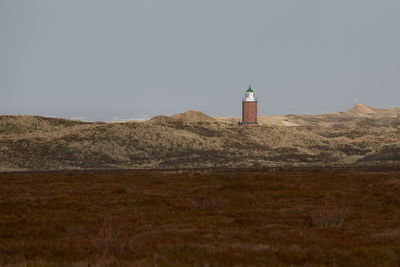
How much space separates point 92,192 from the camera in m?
34.0

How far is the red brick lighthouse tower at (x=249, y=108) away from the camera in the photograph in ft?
431

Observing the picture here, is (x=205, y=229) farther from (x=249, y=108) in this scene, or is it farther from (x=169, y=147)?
(x=249, y=108)

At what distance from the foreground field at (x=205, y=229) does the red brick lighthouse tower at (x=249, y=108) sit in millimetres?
98495

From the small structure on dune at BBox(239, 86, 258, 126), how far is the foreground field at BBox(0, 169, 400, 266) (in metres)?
98.5

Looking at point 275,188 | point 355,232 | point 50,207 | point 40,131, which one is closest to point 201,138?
point 40,131

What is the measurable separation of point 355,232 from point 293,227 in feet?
8.28

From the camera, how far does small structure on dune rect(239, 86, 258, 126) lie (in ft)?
431

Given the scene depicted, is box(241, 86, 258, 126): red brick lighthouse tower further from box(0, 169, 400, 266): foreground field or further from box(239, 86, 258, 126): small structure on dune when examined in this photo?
box(0, 169, 400, 266): foreground field

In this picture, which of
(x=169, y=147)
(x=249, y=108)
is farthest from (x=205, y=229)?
(x=249, y=108)

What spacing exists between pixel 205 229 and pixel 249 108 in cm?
11629

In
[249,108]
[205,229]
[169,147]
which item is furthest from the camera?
[249,108]

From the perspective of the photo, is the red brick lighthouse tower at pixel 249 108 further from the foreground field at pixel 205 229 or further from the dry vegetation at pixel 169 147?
the foreground field at pixel 205 229

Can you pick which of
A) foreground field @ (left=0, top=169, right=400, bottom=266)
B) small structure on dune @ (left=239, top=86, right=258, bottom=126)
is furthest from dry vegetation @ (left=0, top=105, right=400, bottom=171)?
foreground field @ (left=0, top=169, right=400, bottom=266)

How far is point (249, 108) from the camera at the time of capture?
13350cm
